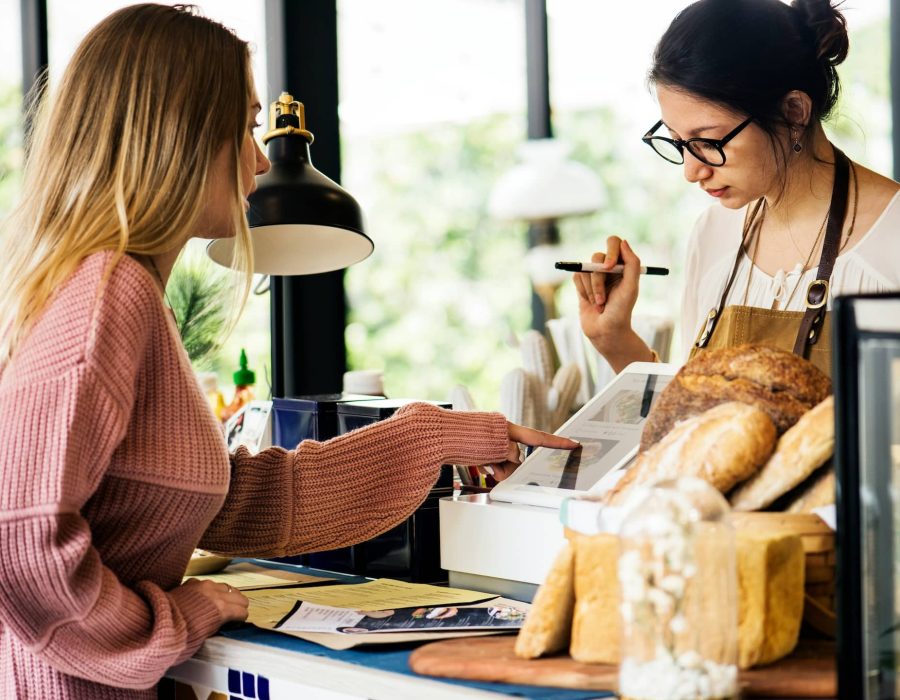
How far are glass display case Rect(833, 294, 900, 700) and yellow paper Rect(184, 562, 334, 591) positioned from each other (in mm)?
854

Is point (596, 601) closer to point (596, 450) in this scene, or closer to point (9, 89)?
point (596, 450)

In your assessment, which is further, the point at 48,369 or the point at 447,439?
the point at 447,439

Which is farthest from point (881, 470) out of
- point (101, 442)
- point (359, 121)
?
point (359, 121)

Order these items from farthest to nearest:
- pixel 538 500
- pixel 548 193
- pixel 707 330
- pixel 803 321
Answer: pixel 548 193 < pixel 707 330 < pixel 803 321 < pixel 538 500

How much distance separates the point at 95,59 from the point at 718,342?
3.57 feet

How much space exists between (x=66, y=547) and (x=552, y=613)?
0.46 metres

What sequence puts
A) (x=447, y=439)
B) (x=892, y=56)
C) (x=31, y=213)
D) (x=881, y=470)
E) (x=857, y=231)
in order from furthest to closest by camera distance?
(x=892, y=56), (x=857, y=231), (x=447, y=439), (x=31, y=213), (x=881, y=470)

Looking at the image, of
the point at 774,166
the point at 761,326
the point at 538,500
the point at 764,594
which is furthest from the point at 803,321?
the point at 764,594

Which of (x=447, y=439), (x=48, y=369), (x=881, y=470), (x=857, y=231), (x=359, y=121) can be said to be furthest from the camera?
(x=359, y=121)

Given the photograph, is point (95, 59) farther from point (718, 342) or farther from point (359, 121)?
point (359, 121)

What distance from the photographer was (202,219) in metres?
1.28

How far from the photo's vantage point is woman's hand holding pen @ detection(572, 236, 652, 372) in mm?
1831

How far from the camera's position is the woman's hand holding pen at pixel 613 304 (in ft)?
6.01

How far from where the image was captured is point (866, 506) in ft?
2.85
